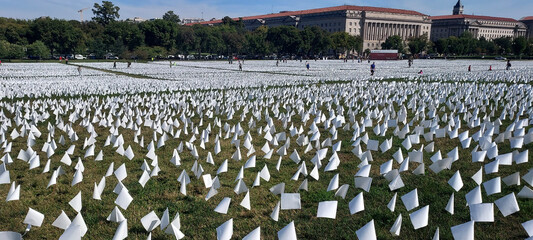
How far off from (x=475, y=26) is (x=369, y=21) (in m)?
50.0

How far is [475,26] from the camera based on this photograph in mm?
155875

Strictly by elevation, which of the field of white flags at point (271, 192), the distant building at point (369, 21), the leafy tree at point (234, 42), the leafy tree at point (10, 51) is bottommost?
the field of white flags at point (271, 192)

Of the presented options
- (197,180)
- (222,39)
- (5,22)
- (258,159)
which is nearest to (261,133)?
(258,159)

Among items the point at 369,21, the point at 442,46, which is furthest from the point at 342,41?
the point at 369,21

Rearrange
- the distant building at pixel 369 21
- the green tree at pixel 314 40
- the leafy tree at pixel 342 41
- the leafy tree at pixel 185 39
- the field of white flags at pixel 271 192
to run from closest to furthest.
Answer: the field of white flags at pixel 271 192 → the leafy tree at pixel 185 39 → the green tree at pixel 314 40 → the leafy tree at pixel 342 41 → the distant building at pixel 369 21

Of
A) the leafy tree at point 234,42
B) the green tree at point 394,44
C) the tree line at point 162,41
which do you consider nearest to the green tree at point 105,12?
the tree line at point 162,41

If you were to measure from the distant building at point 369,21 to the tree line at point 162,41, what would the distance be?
87.5ft

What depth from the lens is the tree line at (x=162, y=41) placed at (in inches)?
3095

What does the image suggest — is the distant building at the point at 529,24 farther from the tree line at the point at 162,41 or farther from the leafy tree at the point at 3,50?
the leafy tree at the point at 3,50

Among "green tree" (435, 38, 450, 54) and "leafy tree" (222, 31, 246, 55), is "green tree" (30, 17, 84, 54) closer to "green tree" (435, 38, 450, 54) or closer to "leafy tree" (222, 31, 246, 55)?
"leafy tree" (222, 31, 246, 55)

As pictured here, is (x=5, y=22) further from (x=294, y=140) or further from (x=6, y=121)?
(x=294, y=140)

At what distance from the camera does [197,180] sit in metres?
6.47

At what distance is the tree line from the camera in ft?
258

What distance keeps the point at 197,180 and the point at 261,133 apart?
370 centimetres
